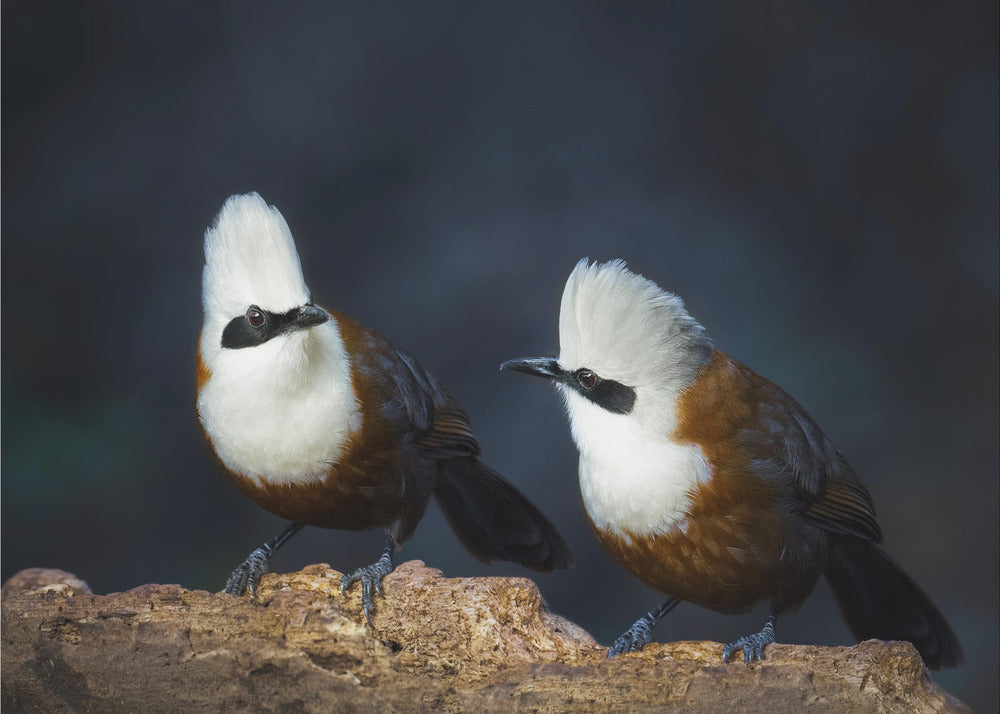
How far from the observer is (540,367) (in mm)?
3562

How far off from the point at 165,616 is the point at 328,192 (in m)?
2.21

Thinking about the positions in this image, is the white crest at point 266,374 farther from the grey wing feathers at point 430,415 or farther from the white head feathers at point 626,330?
the white head feathers at point 626,330

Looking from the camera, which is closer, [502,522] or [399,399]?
[399,399]

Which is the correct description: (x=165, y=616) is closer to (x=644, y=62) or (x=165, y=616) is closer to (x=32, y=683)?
(x=32, y=683)

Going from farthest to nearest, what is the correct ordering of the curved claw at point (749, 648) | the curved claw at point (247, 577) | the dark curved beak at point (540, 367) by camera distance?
the curved claw at point (247, 577), the dark curved beak at point (540, 367), the curved claw at point (749, 648)

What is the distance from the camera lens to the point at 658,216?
516cm

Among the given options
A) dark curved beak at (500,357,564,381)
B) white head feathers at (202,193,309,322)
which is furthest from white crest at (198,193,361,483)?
dark curved beak at (500,357,564,381)

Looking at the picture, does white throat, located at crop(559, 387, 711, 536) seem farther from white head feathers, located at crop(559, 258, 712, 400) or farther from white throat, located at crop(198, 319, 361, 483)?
white throat, located at crop(198, 319, 361, 483)

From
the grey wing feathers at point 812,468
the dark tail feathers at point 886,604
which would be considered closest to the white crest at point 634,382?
the grey wing feathers at point 812,468

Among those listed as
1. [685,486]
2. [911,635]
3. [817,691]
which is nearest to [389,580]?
[685,486]

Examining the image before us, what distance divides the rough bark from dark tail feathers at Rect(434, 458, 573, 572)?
681mm

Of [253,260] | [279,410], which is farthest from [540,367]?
[253,260]

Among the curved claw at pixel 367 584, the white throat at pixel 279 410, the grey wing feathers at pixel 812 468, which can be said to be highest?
the grey wing feathers at pixel 812 468

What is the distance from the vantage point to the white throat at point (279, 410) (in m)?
3.74
